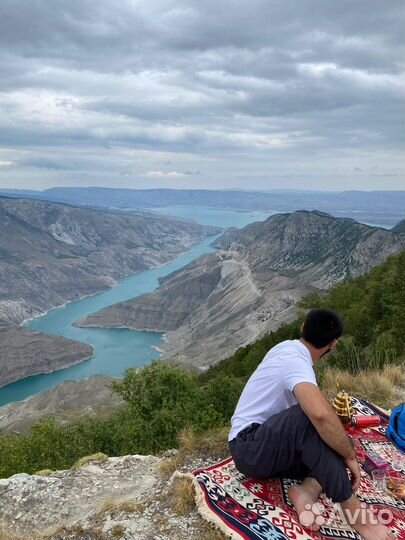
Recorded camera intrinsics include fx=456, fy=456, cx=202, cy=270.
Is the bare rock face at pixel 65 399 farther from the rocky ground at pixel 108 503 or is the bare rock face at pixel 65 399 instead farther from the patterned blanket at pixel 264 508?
the patterned blanket at pixel 264 508

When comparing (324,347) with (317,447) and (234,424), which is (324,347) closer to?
(317,447)

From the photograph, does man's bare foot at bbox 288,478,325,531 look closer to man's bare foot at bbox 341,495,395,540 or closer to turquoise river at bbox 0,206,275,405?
man's bare foot at bbox 341,495,395,540

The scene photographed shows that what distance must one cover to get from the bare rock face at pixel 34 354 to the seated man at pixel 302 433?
9815 cm

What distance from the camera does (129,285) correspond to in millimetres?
186875

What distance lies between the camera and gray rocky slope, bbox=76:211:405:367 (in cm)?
8756

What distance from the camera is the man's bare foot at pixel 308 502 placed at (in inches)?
161

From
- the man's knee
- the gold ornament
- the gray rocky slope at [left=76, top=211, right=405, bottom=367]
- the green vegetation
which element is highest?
the man's knee

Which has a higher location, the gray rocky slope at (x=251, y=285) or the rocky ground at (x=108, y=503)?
the rocky ground at (x=108, y=503)

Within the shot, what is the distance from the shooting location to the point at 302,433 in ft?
13.3

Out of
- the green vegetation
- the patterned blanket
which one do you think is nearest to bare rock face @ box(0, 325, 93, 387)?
the green vegetation

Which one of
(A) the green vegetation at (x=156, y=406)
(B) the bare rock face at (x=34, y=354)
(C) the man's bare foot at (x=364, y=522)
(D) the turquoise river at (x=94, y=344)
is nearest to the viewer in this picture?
(C) the man's bare foot at (x=364, y=522)

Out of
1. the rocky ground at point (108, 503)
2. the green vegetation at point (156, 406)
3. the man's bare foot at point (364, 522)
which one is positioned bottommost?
the green vegetation at point (156, 406)

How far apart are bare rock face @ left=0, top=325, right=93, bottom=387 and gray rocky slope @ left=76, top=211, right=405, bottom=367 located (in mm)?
20680

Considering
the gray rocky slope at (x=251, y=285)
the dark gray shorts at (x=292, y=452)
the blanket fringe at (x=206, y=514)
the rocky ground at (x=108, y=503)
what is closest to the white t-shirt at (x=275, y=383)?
the dark gray shorts at (x=292, y=452)
